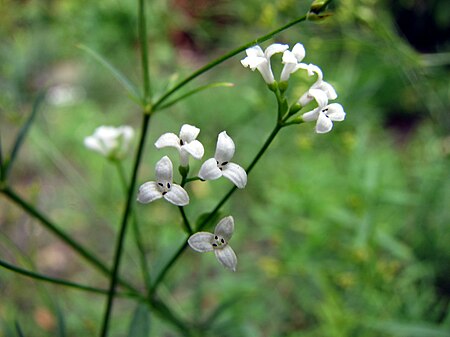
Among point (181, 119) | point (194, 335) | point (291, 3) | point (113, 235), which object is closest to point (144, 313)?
point (194, 335)

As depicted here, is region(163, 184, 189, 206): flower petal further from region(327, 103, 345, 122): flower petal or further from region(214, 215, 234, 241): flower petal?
region(327, 103, 345, 122): flower petal

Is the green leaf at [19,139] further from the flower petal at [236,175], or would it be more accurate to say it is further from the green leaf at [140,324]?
the flower petal at [236,175]

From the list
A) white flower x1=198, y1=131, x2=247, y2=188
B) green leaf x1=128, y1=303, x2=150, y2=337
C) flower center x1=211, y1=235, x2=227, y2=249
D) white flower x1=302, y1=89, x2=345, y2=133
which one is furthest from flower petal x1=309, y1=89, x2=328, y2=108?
green leaf x1=128, y1=303, x2=150, y2=337

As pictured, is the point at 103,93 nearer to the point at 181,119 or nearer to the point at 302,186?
the point at 181,119

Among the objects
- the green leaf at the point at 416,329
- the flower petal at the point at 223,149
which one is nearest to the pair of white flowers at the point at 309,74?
the flower petal at the point at 223,149

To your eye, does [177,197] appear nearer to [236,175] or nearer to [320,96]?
[236,175]
